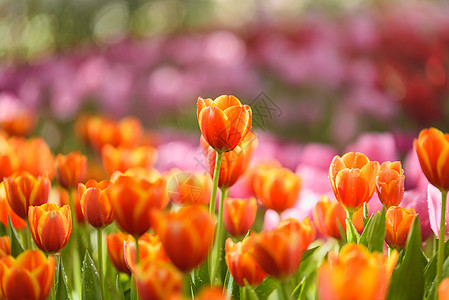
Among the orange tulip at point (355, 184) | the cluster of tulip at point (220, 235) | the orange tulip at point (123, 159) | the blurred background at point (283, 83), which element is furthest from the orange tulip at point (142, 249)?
the blurred background at point (283, 83)

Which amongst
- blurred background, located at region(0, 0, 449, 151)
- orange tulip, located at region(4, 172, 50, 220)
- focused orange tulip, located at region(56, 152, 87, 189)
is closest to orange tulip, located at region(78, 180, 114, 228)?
orange tulip, located at region(4, 172, 50, 220)

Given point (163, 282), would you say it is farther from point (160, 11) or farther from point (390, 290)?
point (160, 11)

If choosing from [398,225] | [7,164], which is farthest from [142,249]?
[7,164]

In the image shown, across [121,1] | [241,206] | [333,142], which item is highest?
[121,1]

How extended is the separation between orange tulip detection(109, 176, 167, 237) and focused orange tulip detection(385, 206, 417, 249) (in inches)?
10.1

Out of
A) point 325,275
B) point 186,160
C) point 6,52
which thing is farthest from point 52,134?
point 6,52

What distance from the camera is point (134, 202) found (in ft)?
1.79

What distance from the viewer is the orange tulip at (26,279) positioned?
0.53 meters

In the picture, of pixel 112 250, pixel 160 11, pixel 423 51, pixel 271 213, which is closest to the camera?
pixel 112 250

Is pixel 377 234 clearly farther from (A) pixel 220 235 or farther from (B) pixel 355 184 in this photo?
(A) pixel 220 235

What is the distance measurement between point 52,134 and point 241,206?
1643 mm

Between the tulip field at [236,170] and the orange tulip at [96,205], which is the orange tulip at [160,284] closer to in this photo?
the tulip field at [236,170]

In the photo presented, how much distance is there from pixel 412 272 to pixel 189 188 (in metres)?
0.32

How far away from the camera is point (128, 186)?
54cm
